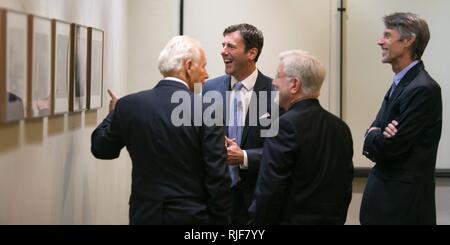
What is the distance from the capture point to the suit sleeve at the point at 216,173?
2443 mm

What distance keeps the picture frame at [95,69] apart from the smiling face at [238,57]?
25.2 inches

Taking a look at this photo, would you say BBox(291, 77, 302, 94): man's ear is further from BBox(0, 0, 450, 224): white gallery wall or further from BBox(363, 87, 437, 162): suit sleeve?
BBox(0, 0, 450, 224): white gallery wall

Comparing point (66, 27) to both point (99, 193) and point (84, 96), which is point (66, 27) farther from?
point (99, 193)

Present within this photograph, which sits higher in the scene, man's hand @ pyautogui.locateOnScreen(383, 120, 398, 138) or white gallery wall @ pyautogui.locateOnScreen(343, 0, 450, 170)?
white gallery wall @ pyautogui.locateOnScreen(343, 0, 450, 170)

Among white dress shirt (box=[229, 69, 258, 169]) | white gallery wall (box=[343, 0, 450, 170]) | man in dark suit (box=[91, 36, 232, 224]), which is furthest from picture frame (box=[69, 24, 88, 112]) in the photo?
white gallery wall (box=[343, 0, 450, 170])

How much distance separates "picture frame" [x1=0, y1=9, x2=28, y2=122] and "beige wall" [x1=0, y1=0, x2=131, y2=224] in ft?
0.16

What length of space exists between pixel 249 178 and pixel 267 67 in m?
1.50

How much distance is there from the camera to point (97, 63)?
3367mm

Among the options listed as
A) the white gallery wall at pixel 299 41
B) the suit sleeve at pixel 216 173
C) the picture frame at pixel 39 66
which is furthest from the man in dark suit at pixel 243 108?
the white gallery wall at pixel 299 41

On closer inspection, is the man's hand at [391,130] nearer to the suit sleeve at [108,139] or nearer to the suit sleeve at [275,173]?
the suit sleeve at [275,173]

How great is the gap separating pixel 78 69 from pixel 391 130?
1434 millimetres

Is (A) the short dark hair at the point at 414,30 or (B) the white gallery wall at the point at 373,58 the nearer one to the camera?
(A) the short dark hair at the point at 414,30

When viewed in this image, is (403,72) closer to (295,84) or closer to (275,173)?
(295,84)

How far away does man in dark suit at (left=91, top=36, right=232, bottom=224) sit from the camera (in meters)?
2.42
